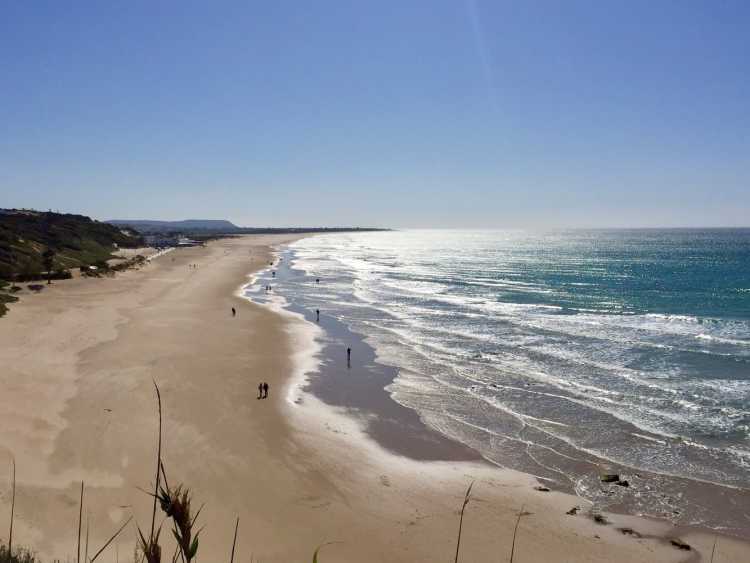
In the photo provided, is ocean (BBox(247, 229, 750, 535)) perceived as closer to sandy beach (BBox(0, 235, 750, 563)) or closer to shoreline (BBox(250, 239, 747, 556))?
shoreline (BBox(250, 239, 747, 556))

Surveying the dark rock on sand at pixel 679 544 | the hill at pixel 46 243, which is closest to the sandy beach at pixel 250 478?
the dark rock on sand at pixel 679 544

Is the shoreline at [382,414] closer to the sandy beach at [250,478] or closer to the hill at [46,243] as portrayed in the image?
the sandy beach at [250,478]

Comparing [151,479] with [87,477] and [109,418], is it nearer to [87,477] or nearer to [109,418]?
[87,477]

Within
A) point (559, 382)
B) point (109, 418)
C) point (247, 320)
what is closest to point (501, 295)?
point (247, 320)

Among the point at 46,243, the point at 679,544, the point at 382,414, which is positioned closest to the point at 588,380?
the point at 382,414

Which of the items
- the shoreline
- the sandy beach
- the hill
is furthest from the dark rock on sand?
the hill
